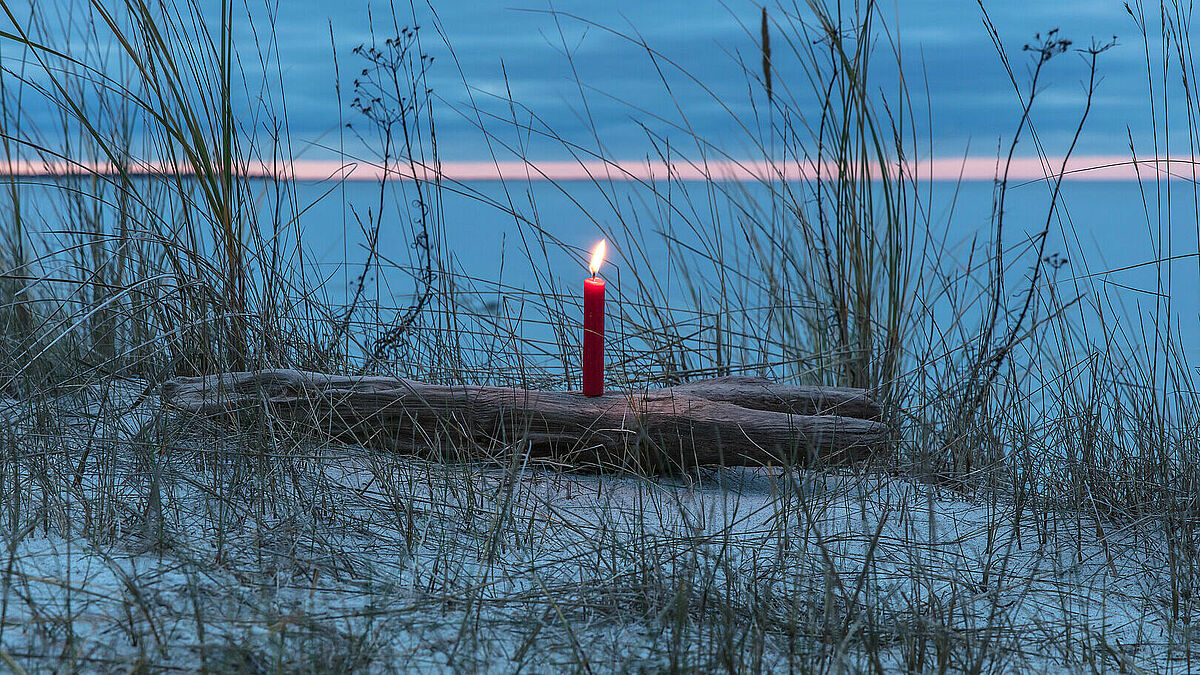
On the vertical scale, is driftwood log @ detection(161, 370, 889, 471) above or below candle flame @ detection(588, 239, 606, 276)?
below

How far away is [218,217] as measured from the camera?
221cm

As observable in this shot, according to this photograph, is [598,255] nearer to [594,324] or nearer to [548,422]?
[594,324]

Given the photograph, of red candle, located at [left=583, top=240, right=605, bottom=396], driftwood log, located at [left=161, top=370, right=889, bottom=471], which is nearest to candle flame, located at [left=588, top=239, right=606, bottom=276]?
red candle, located at [left=583, top=240, right=605, bottom=396]

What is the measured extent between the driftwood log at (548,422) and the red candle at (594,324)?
0.06 m

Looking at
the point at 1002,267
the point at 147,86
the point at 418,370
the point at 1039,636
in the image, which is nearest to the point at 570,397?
the point at 418,370

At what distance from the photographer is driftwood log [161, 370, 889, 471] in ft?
5.90

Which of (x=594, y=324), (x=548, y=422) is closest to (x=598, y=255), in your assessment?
(x=594, y=324)

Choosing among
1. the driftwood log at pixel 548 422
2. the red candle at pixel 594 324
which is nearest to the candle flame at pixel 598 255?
the red candle at pixel 594 324

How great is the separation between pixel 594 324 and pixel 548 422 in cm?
22

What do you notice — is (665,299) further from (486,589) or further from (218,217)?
(486,589)

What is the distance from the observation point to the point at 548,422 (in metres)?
1.83

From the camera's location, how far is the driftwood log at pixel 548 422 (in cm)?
180

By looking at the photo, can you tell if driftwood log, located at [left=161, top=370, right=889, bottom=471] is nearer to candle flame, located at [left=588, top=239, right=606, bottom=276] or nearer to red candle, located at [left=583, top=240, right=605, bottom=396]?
red candle, located at [left=583, top=240, right=605, bottom=396]

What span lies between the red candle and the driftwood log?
0.18 feet
